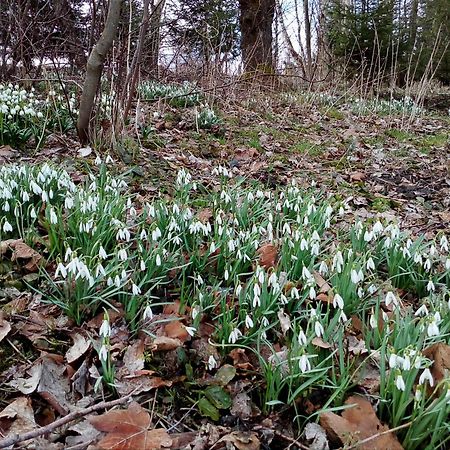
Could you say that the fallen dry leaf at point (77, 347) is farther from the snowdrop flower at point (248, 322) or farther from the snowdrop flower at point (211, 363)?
the snowdrop flower at point (248, 322)

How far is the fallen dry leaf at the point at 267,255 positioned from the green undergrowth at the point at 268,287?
12mm

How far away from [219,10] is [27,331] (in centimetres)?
1004

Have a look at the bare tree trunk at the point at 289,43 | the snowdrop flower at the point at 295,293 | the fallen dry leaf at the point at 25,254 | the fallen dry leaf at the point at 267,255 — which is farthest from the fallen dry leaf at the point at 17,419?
the bare tree trunk at the point at 289,43

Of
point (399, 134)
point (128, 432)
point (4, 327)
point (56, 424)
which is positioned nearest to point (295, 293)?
point (128, 432)

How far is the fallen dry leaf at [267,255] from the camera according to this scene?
242 centimetres

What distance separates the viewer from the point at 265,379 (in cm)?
165

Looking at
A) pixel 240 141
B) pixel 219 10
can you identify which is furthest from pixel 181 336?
pixel 219 10

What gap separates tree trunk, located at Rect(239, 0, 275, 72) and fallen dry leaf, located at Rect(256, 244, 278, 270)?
21.6ft

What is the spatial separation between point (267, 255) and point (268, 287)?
39cm

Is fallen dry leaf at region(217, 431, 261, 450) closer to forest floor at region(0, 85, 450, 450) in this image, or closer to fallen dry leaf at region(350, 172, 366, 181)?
forest floor at region(0, 85, 450, 450)

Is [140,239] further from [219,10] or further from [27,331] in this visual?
[219,10]

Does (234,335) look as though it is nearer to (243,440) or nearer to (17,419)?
(243,440)

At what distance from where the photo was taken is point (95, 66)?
4.00 metres

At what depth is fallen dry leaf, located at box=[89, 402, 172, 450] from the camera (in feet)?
4.42
